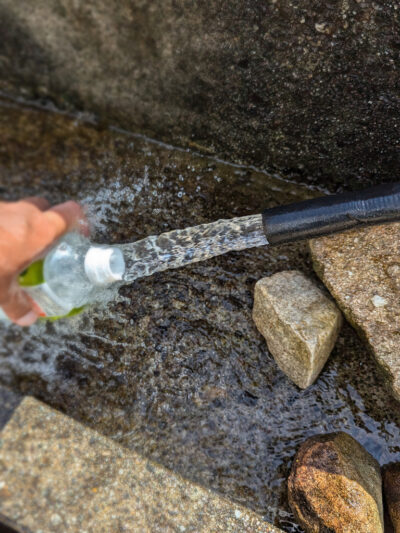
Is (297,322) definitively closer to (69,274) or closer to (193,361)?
(193,361)

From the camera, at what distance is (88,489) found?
2096 millimetres

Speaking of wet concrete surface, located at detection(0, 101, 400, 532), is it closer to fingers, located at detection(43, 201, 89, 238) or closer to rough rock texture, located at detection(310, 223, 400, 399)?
rough rock texture, located at detection(310, 223, 400, 399)

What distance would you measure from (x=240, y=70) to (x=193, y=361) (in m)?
1.46

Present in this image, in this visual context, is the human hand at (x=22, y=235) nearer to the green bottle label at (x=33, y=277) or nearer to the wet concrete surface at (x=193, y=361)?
the green bottle label at (x=33, y=277)

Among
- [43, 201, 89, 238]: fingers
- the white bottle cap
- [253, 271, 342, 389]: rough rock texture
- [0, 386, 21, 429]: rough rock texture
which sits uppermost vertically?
[43, 201, 89, 238]: fingers

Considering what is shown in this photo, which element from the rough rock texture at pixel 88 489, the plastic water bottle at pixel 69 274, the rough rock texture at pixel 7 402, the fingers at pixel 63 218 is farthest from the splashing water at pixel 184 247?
the rough rock texture at pixel 7 402

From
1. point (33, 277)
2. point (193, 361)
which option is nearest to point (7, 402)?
point (33, 277)

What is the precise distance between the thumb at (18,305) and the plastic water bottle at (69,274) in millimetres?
28

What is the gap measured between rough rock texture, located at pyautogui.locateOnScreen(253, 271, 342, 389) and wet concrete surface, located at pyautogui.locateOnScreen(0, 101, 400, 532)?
0.32ft

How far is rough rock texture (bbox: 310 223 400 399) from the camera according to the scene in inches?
75.1

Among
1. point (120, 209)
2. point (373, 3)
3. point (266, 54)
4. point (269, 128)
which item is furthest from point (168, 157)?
point (373, 3)

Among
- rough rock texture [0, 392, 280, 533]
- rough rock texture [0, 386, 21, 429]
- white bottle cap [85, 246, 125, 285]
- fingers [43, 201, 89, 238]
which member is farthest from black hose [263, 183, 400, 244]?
Result: rough rock texture [0, 386, 21, 429]

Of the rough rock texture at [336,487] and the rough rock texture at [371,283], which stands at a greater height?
the rough rock texture at [371,283]

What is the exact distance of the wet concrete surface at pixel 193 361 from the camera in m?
2.09
